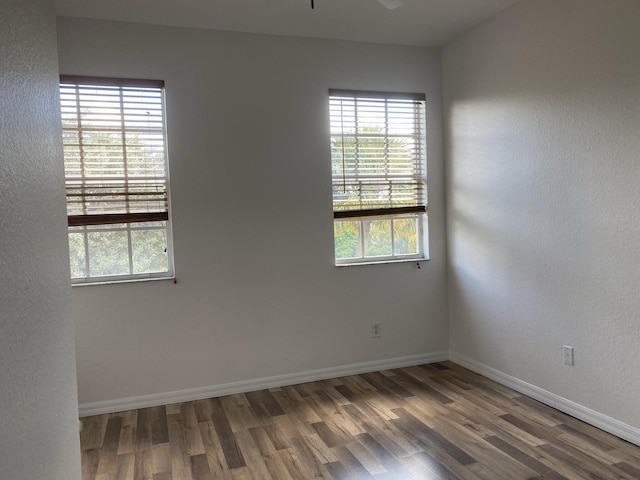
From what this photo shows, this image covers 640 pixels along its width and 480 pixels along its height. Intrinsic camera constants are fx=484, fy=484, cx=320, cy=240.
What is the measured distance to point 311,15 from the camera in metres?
3.17

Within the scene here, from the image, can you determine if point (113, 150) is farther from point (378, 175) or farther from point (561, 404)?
point (561, 404)

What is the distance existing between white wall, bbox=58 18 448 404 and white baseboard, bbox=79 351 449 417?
0.14 feet

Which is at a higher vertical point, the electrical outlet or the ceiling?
the ceiling

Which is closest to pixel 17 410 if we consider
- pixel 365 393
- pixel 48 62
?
pixel 48 62

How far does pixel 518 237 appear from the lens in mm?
3252

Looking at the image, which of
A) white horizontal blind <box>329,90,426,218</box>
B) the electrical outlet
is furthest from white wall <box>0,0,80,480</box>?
the electrical outlet

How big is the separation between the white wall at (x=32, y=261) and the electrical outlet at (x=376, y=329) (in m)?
2.49

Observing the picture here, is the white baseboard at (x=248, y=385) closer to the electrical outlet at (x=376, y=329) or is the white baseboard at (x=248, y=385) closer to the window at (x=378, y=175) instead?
the electrical outlet at (x=376, y=329)

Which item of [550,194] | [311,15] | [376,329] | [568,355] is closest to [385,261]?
[376,329]

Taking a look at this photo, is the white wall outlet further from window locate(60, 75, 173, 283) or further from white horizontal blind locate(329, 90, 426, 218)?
window locate(60, 75, 173, 283)

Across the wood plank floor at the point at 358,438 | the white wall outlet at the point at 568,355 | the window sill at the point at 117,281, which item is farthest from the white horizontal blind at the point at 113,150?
the white wall outlet at the point at 568,355

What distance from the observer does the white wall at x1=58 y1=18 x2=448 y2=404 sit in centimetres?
323

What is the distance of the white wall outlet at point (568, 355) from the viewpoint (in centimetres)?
289

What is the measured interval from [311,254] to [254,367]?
3.06 ft
